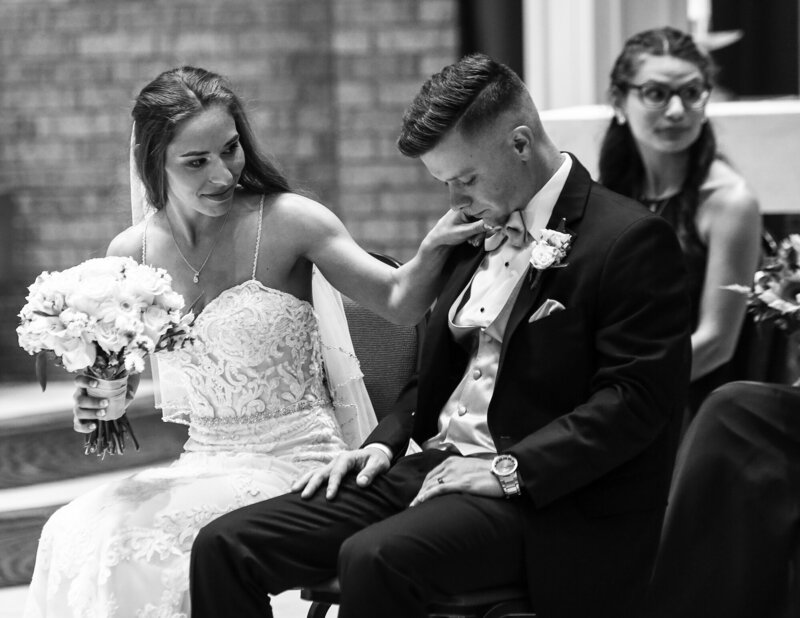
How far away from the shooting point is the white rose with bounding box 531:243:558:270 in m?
2.66

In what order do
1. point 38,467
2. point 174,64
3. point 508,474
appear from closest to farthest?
point 508,474, point 38,467, point 174,64

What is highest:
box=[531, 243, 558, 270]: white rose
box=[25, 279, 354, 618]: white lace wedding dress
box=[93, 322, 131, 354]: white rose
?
box=[531, 243, 558, 270]: white rose

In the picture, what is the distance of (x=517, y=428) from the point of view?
274 centimetres

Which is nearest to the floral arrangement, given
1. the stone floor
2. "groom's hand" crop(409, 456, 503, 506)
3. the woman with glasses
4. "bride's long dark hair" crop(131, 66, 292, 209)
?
the woman with glasses

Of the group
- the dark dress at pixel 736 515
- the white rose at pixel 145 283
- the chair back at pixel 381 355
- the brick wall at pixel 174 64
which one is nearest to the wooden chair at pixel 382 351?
the chair back at pixel 381 355

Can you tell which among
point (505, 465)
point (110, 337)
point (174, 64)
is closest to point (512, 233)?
point (505, 465)

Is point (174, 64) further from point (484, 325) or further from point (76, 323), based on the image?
point (484, 325)

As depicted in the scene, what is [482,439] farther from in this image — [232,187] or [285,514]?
[232,187]

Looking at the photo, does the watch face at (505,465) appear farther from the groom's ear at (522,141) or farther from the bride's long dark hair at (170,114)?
the bride's long dark hair at (170,114)

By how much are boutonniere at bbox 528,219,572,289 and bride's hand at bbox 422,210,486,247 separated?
0.69 ft

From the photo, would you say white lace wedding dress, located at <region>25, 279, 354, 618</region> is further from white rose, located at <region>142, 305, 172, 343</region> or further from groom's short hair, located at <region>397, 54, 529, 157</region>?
groom's short hair, located at <region>397, 54, 529, 157</region>

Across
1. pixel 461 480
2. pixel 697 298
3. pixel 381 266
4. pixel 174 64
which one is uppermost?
pixel 174 64

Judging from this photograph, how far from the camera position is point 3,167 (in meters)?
7.46

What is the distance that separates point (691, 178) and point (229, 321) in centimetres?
149
